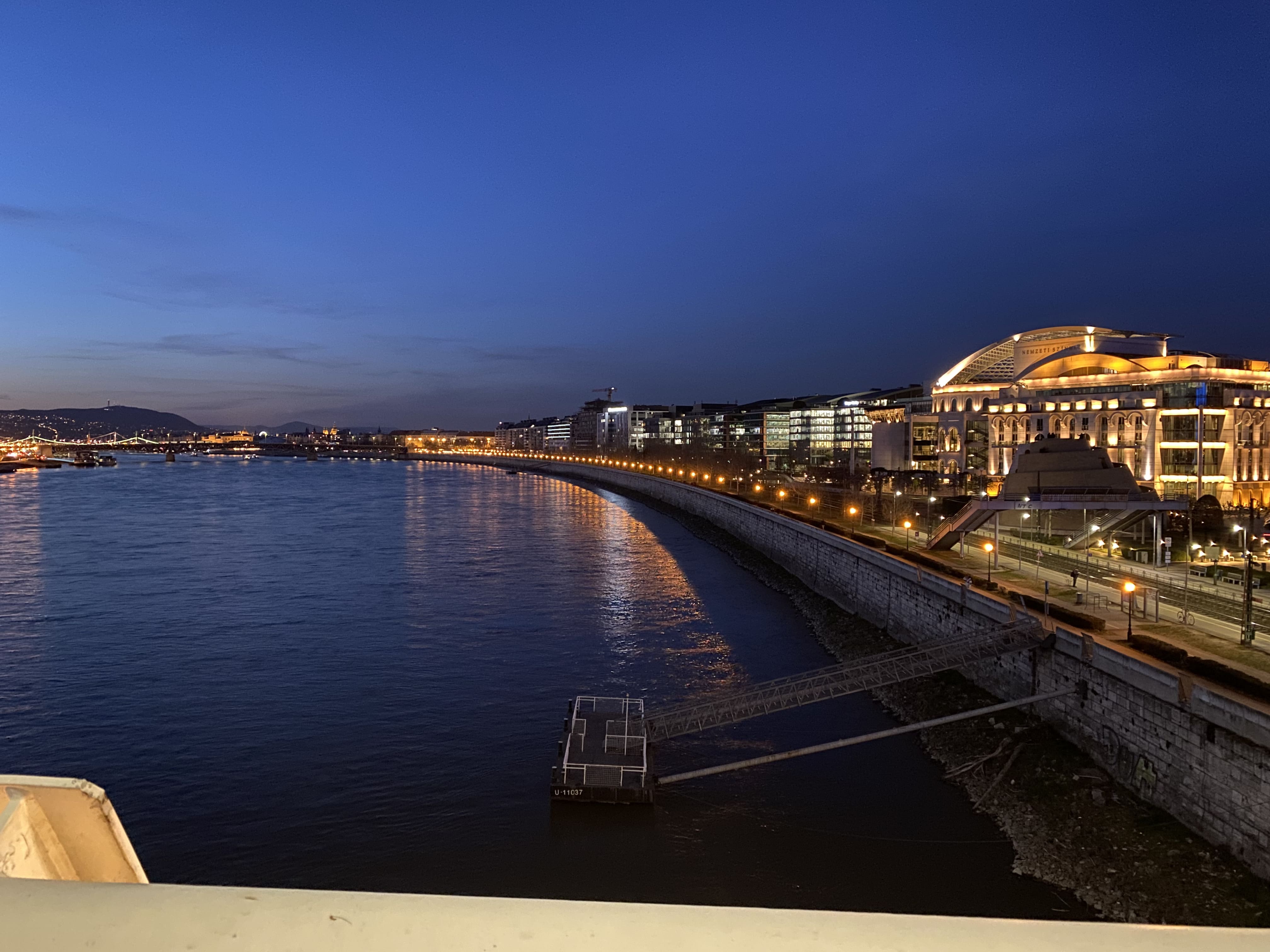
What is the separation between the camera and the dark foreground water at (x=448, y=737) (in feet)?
51.0

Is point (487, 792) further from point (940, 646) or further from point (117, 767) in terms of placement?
point (940, 646)

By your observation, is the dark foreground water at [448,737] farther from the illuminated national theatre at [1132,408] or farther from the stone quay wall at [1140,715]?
the illuminated national theatre at [1132,408]

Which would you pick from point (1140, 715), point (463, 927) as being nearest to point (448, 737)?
point (1140, 715)

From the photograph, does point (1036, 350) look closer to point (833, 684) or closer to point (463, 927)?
point (833, 684)

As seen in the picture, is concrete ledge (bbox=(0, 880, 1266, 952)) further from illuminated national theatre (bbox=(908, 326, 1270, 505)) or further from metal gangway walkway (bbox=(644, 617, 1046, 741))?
illuminated national theatre (bbox=(908, 326, 1270, 505))

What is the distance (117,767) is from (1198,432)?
66.9 meters

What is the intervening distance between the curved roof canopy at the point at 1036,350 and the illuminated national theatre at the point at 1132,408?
0.39 feet

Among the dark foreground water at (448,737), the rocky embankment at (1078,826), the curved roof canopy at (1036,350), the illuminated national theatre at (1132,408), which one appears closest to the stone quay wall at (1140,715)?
the rocky embankment at (1078,826)

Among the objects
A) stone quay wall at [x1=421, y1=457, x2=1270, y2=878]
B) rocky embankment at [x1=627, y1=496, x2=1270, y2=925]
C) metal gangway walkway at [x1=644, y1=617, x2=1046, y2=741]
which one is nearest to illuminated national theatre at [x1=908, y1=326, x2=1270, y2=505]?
stone quay wall at [x1=421, y1=457, x2=1270, y2=878]

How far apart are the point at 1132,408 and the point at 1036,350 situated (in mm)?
20703

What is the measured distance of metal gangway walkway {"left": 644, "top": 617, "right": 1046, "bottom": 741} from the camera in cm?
2069

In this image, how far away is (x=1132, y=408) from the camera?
220 feet

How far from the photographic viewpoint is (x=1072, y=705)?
746 inches

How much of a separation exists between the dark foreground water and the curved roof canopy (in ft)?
152
